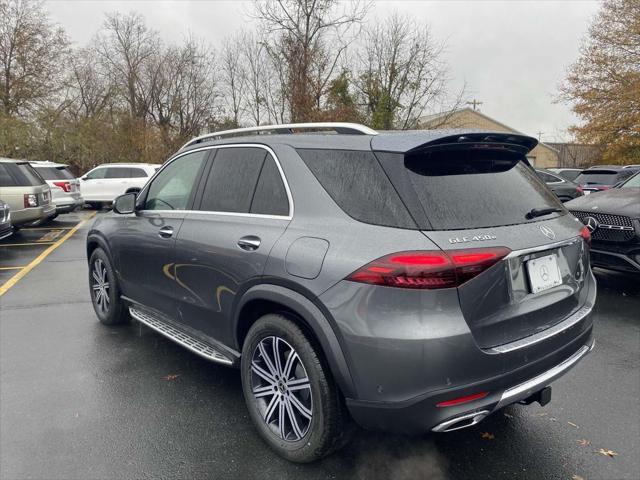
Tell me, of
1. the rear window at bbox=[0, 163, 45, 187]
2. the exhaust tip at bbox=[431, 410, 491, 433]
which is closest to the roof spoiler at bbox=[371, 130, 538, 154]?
the exhaust tip at bbox=[431, 410, 491, 433]

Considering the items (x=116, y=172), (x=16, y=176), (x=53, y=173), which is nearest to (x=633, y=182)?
(x=16, y=176)

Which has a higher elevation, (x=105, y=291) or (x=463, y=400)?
(x=463, y=400)

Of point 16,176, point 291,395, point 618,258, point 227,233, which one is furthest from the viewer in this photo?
point 16,176

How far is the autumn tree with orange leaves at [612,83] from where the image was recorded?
2464 centimetres

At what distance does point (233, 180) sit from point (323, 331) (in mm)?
1338

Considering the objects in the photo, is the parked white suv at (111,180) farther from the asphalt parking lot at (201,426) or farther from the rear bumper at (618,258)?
the rear bumper at (618,258)

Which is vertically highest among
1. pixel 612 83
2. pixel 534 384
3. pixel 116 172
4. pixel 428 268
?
pixel 612 83

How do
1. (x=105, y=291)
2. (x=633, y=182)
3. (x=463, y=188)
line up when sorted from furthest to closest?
(x=633, y=182), (x=105, y=291), (x=463, y=188)

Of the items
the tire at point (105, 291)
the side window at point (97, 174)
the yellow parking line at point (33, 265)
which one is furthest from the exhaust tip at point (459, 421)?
the side window at point (97, 174)

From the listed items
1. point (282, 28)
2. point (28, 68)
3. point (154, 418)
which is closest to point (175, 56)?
point (28, 68)

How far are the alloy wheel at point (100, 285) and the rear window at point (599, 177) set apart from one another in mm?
14144

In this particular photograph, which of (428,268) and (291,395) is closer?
(428,268)

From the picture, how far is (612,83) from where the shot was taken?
25453 millimetres

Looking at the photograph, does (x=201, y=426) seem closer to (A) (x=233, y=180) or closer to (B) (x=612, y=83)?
(A) (x=233, y=180)
